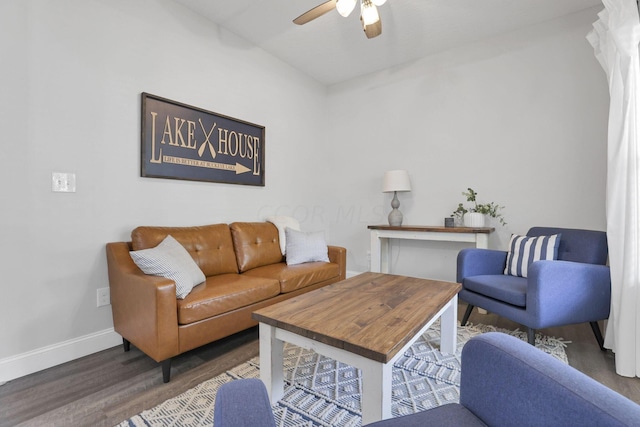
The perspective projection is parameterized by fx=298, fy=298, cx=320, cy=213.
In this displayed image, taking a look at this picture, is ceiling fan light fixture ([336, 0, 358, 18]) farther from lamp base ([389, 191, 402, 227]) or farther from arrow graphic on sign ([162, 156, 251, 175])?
lamp base ([389, 191, 402, 227])

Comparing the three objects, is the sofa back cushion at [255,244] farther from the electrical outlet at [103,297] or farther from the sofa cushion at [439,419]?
the sofa cushion at [439,419]

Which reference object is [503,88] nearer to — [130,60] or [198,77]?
[198,77]

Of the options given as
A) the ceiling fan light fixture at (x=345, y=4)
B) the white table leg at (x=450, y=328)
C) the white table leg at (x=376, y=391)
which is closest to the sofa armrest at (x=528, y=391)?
the white table leg at (x=376, y=391)

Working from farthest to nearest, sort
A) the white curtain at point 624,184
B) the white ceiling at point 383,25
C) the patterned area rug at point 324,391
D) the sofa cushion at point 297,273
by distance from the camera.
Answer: the white ceiling at point 383,25 < the sofa cushion at point 297,273 < the white curtain at point 624,184 < the patterned area rug at point 324,391

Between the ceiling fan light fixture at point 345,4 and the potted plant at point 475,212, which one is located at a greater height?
the ceiling fan light fixture at point 345,4

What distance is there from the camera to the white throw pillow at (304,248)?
9.51 feet

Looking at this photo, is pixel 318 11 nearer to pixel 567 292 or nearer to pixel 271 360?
pixel 271 360

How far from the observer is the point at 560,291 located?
74.1 inches

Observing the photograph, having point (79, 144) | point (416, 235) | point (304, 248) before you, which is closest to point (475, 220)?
point (416, 235)

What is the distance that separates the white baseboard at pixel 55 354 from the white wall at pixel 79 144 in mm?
10

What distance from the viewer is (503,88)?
10.1 ft

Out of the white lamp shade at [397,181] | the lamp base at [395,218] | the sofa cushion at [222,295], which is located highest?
the white lamp shade at [397,181]

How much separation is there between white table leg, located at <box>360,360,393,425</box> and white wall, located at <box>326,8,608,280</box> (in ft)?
8.61

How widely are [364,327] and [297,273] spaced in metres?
1.31
